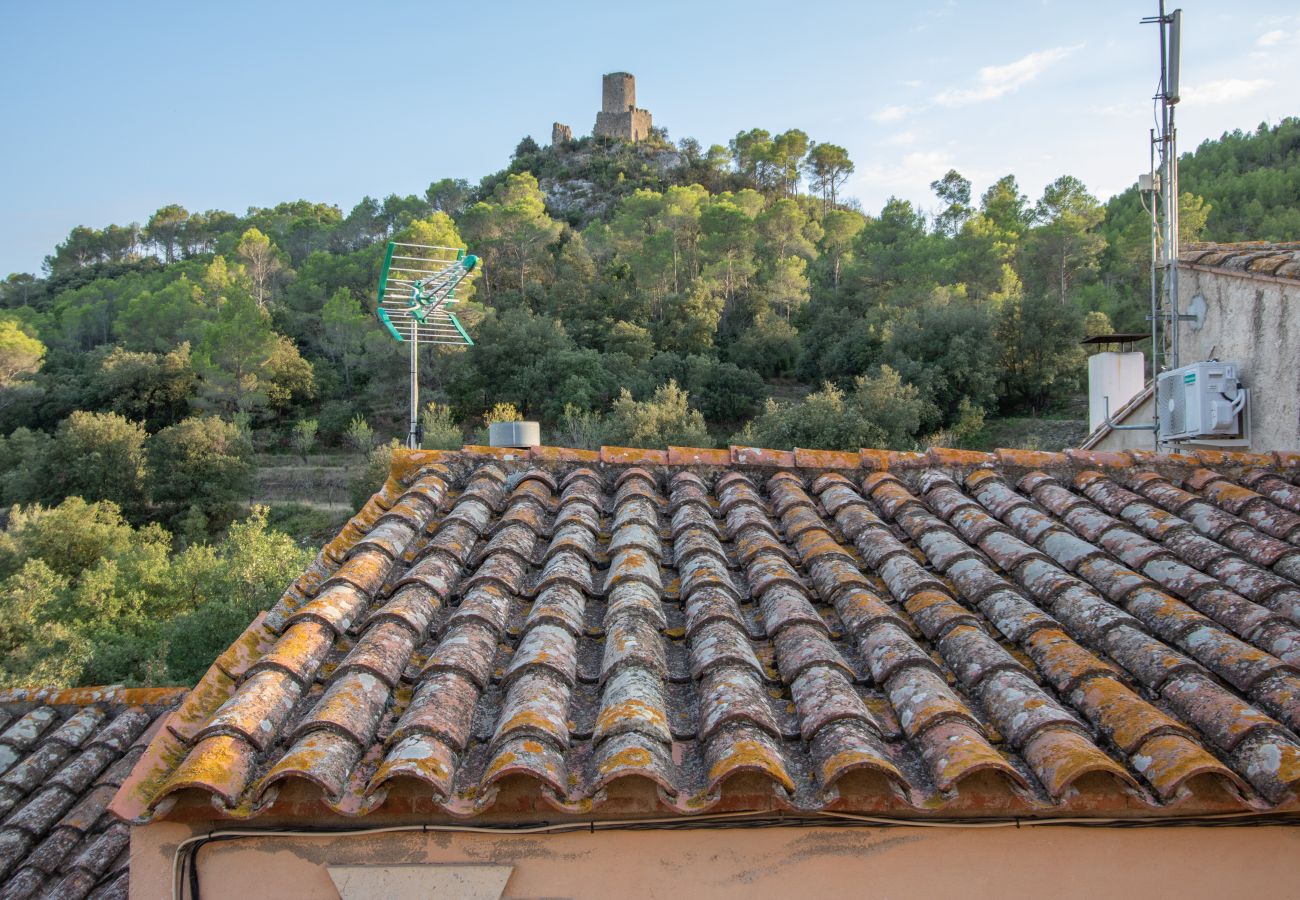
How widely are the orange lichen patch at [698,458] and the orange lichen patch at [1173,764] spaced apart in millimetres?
2516

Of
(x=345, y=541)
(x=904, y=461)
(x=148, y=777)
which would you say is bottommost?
(x=148, y=777)

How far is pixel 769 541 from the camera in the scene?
368 cm

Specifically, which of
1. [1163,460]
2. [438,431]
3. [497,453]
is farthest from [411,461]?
[438,431]

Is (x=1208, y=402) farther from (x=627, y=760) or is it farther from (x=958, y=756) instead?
(x=627, y=760)

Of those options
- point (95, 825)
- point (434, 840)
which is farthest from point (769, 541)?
point (95, 825)

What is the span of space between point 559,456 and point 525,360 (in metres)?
34.5

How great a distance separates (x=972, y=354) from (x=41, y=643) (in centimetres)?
2819

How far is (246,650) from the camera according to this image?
9.51 feet

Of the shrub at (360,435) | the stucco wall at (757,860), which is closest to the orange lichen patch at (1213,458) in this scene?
the stucco wall at (757,860)

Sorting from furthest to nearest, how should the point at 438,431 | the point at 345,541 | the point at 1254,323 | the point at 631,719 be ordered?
the point at 438,431 → the point at 1254,323 → the point at 345,541 → the point at 631,719

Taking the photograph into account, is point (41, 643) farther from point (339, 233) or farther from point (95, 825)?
point (339, 233)

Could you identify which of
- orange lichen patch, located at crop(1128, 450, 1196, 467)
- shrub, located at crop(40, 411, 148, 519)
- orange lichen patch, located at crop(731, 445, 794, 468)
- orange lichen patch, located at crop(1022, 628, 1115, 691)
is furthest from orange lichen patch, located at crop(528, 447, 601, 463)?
shrub, located at crop(40, 411, 148, 519)

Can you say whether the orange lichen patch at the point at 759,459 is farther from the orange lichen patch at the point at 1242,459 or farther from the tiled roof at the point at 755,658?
the orange lichen patch at the point at 1242,459

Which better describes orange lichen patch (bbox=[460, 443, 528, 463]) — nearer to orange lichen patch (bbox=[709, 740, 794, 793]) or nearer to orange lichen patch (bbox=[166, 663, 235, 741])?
orange lichen patch (bbox=[166, 663, 235, 741])
